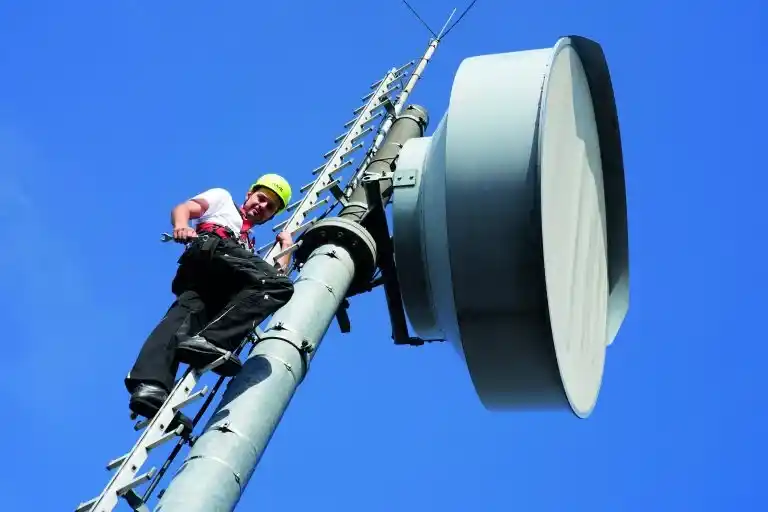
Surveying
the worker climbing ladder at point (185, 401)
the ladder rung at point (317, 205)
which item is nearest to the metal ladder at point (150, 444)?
the worker climbing ladder at point (185, 401)

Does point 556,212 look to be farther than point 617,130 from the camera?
No

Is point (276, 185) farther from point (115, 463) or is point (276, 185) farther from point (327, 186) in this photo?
point (115, 463)

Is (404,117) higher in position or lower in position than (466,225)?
higher

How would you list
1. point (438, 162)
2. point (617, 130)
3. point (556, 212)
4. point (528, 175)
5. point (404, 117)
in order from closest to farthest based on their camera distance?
point (528, 175), point (556, 212), point (438, 162), point (617, 130), point (404, 117)

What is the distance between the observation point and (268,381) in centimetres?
636

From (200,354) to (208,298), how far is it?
2.87ft

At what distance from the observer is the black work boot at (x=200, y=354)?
6.33 meters

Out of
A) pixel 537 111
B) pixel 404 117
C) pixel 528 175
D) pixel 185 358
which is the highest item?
pixel 404 117

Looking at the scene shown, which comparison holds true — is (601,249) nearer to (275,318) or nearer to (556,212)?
(556,212)

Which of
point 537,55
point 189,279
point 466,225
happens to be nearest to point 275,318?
point 189,279

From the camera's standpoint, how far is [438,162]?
729cm

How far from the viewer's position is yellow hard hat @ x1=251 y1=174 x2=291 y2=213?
27.5 ft

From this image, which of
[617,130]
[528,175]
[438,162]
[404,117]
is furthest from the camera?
[404,117]

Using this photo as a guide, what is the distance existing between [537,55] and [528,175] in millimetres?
1125
